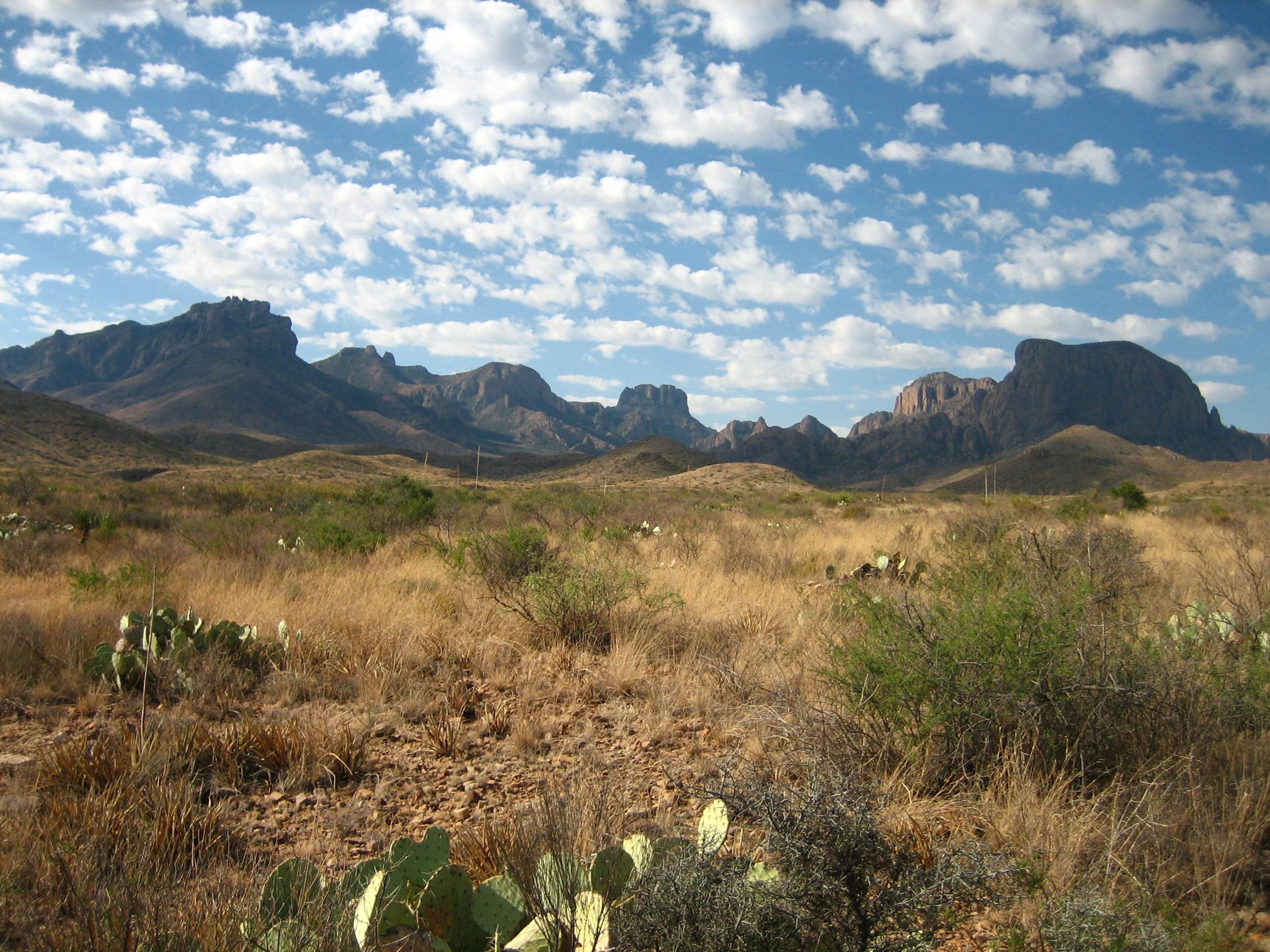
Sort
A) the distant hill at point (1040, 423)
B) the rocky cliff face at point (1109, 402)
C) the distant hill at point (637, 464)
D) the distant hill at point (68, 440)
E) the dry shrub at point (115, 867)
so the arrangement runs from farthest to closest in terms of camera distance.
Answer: the rocky cliff face at point (1109, 402) < the distant hill at point (1040, 423) < the distant hill at point (637, 464) < the distant hill at point (68, 440) < the dry shrub at point (115, 867)

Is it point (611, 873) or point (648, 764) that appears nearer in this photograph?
point (611, 873)

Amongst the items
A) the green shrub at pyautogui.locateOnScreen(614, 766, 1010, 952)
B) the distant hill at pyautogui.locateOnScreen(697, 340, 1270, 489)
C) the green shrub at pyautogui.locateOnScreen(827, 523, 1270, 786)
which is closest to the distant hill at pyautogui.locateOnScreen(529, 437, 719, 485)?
the green shrub at pyautogui.locateOnScreen(827, 523, 1270, 786)

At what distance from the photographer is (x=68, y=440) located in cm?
6781

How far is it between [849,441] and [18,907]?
7186 inches

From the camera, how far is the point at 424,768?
161 inches

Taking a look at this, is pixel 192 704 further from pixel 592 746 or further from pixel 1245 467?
pixel 1245 467

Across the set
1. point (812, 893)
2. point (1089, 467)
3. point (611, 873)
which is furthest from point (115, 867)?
point (1089, 467)

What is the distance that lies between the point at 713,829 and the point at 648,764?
1.51 metres

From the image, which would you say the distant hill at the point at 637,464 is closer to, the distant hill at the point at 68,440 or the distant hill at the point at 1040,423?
the distant hill at the point at 68,440

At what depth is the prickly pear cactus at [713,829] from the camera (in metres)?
2.64

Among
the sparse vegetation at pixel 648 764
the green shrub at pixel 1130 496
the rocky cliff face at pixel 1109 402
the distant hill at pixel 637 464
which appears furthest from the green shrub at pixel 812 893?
the rocky cliff face at pixel 1109 402

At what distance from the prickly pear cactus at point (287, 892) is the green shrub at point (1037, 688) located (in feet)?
8.92

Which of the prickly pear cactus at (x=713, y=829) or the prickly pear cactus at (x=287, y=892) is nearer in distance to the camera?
the prickly pear cactus at (x=287, y=892)

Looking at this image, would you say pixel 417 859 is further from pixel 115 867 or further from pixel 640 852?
pixel 115 867
